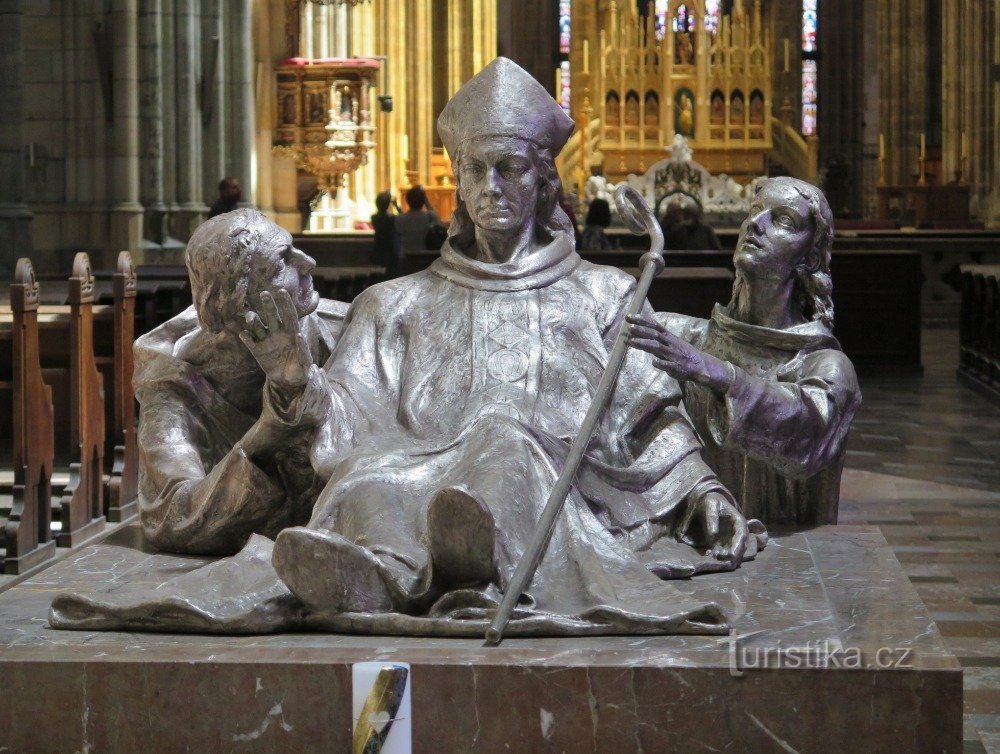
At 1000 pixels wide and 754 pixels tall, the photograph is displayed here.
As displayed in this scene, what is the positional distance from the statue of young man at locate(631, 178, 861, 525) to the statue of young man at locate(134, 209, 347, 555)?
3.03 feet

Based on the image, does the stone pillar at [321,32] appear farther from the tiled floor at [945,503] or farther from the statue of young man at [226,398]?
the statue of young man at [226,398]

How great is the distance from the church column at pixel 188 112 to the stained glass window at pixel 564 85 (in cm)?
2032

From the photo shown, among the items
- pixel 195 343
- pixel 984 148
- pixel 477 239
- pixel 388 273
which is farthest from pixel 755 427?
pixel 984 148

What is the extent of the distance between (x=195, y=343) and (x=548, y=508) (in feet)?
4.26

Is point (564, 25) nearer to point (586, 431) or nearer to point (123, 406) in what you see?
point (123, 406)

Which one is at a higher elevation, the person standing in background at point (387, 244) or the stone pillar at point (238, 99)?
the stone pillar at point (238, 99)

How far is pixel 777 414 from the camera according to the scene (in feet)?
14.9

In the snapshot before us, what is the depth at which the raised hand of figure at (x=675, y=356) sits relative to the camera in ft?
13.6

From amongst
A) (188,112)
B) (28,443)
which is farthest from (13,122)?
(28,443)

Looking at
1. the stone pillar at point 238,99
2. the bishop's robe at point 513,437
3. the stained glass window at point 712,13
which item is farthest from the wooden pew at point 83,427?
the stained glass window at point 712,13

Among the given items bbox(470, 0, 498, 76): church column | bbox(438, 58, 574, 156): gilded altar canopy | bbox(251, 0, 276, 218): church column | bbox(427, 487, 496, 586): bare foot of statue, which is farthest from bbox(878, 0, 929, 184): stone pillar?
bbox(427, 487, 496, 586): bare foot of statue

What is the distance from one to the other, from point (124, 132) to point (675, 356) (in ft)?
35.5

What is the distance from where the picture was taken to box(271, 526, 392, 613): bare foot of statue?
3604 millimetres

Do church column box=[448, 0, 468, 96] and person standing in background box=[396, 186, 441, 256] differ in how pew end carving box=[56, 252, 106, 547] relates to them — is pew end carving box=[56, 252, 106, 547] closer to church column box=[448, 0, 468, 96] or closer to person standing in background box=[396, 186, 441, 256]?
person standing in background box=[396, 186, 441, 256]
